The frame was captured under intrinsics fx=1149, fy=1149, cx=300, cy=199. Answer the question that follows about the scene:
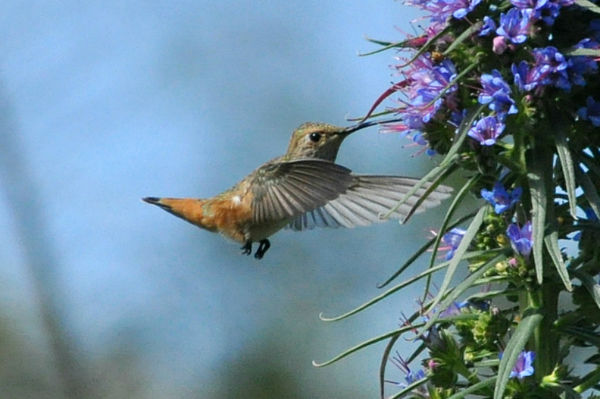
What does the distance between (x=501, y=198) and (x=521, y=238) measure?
0.17 metres

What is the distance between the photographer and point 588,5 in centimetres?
402

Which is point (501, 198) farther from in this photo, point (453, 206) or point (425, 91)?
point (425, 91)

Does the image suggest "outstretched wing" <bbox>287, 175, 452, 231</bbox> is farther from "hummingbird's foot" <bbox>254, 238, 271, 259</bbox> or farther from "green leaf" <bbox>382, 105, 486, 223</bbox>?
"green leaf" <bbox>382, 105, 486, 223</bbox>

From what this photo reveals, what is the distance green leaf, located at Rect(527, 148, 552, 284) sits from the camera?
402 centimetres

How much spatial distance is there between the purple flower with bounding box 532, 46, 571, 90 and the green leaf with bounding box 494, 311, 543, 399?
866 millimetres

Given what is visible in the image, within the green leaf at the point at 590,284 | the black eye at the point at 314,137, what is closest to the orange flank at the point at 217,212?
the black eye at the point at 314,137

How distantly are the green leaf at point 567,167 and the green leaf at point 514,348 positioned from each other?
1.58 feet

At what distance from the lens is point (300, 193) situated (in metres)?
6.50

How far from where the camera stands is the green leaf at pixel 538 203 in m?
4.02

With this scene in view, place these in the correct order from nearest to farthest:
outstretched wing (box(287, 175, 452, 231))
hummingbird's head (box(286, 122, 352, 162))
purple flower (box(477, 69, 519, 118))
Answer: purple flower (box(477, 69, 519, 118)), outstretched wing (box(287, 175, 452, 231)), hummingbird's head (box(286, 122, 352, 162))

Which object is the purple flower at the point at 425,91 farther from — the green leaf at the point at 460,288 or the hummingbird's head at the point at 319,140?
the hummingbird's head at the point at 319,140

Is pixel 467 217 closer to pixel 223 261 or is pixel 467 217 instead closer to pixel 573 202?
pixel 573 202

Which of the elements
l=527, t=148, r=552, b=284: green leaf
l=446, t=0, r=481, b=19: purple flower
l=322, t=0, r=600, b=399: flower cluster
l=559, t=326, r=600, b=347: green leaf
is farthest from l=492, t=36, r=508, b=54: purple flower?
l=559, t=326, r=600, b=347: green leaf

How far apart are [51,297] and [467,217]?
8.28 metres
